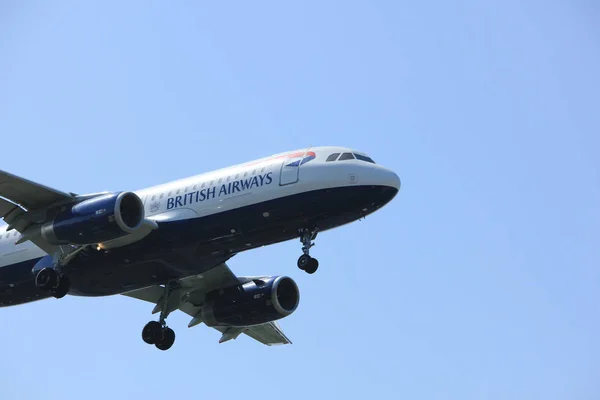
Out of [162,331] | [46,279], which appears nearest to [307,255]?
[162,331]

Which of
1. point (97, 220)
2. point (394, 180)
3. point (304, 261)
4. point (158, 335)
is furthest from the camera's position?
point (158, 335)

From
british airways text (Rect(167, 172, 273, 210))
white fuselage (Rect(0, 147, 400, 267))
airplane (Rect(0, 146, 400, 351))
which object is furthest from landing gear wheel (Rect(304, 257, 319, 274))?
british airways text (Rect(167, 172, 273, 210))

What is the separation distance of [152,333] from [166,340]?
0.65 meters

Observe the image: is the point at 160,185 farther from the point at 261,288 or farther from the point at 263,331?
the point at 263,331

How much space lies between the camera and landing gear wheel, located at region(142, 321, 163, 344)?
51062 mm

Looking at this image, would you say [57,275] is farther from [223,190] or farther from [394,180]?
[394,180]

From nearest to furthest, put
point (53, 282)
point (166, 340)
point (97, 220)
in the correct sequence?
point (97, 220)
point (53, 282)
point (166, 340)

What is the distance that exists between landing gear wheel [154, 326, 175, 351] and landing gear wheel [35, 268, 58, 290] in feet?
19.0

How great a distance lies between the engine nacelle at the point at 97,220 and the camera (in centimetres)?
4525

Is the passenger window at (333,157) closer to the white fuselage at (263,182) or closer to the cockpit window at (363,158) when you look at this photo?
the white fuselage at (263,182)

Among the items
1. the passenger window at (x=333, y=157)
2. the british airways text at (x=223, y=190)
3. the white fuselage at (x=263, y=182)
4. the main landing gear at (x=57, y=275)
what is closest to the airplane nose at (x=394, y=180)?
the white fuselage at (x=263, y=182)

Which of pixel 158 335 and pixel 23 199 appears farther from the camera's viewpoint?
pixel 158 335

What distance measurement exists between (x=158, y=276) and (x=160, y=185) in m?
3.60

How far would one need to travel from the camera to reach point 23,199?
47.0 meters
